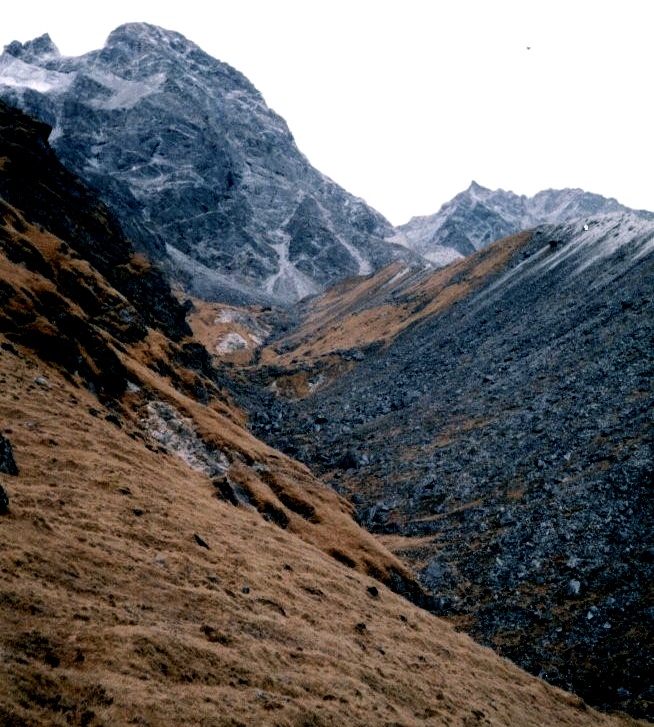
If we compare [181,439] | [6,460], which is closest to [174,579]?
[6,460]

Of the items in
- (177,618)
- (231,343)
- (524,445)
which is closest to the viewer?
(177,618)

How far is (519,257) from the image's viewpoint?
14100cm

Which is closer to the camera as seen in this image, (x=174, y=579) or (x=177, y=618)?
(x=177, y=618)

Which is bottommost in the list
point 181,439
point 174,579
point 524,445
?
point 181,439

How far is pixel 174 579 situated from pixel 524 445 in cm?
4792

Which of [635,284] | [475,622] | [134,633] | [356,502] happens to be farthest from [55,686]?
[635,284]

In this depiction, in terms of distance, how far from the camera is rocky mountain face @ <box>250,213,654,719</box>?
127 ft

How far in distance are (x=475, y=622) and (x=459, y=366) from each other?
5905cm

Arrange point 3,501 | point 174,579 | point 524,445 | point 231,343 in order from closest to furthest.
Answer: point 3,501, point 174,579, point 524,445, point 231,343

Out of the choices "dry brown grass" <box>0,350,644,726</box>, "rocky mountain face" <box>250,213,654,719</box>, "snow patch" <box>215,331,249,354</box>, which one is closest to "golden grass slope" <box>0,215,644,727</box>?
"dry brown grass" <box>0,350,644,726</box>

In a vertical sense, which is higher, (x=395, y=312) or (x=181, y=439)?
(x=395, y=312)

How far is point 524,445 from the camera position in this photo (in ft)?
204

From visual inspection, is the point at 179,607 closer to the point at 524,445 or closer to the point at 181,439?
the point at 181,439

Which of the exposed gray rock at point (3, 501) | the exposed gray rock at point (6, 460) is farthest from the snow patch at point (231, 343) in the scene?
the exposed gray rock at point (3, 501)
